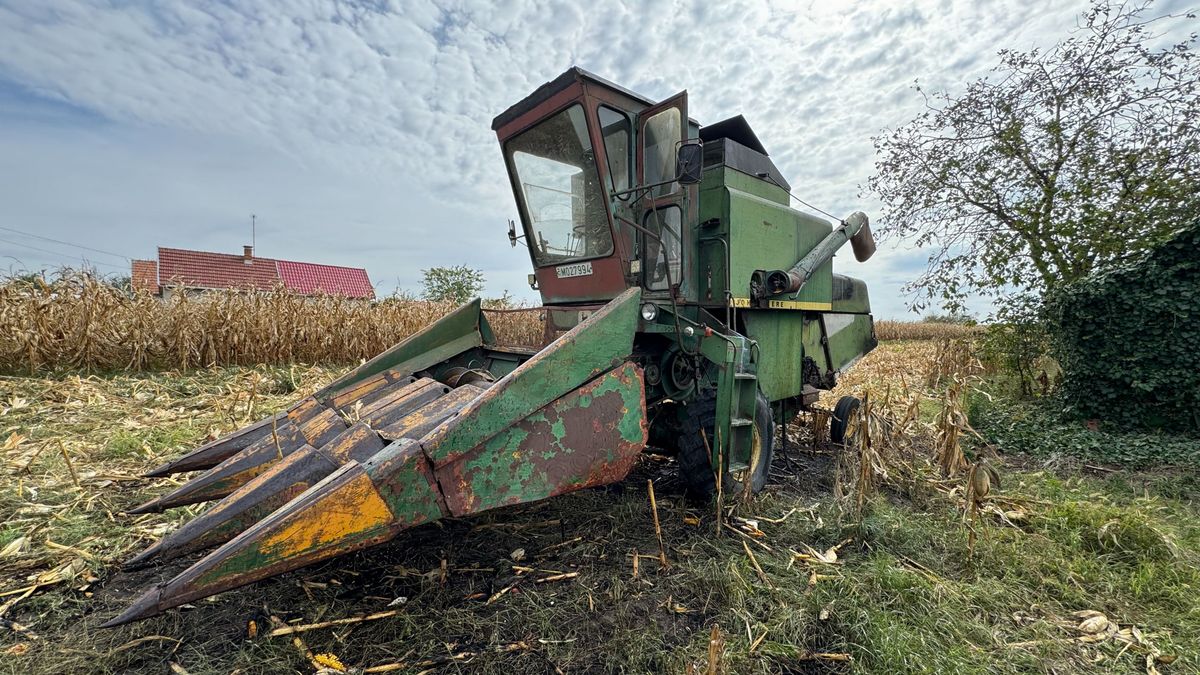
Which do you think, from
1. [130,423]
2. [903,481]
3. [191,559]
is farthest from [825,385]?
[130,423]

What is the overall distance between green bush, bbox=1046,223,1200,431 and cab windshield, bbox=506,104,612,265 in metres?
5.25

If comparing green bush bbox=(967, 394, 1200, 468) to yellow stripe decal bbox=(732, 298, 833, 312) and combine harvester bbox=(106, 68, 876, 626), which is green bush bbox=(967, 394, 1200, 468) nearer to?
combine harvester bbox=(106, 68, 876, 626)

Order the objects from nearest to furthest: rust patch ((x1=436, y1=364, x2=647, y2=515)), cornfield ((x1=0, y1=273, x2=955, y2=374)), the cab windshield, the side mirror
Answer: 1. rust patch ((x1=436, y1=364, x2=647, y2=515))
2. the side mirror
3. the cab windshield
4. cornfield ((x1=0, y1=273, x2=955, y2=374))

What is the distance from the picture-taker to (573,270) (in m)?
3.97

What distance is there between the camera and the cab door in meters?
3.51

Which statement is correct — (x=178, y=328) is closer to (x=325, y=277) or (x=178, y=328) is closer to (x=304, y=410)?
(x=304, y=410)

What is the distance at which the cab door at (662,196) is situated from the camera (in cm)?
351

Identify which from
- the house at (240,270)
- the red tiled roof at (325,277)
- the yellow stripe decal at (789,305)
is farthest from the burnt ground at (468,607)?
the red tiled roof at (325,277)

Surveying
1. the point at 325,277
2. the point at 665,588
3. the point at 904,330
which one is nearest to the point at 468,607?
the point at 665,588

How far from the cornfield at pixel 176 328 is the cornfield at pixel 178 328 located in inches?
0.4

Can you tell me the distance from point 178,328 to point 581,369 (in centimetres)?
706

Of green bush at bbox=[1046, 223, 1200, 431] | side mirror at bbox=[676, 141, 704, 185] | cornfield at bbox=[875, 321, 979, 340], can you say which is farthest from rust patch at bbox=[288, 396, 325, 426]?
cornfield at bbox=[875, 321, 979, 340]

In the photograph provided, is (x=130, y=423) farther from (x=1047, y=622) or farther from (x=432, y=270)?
(x=432, y=270)

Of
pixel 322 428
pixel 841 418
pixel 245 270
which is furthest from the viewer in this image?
pixel 245 270
